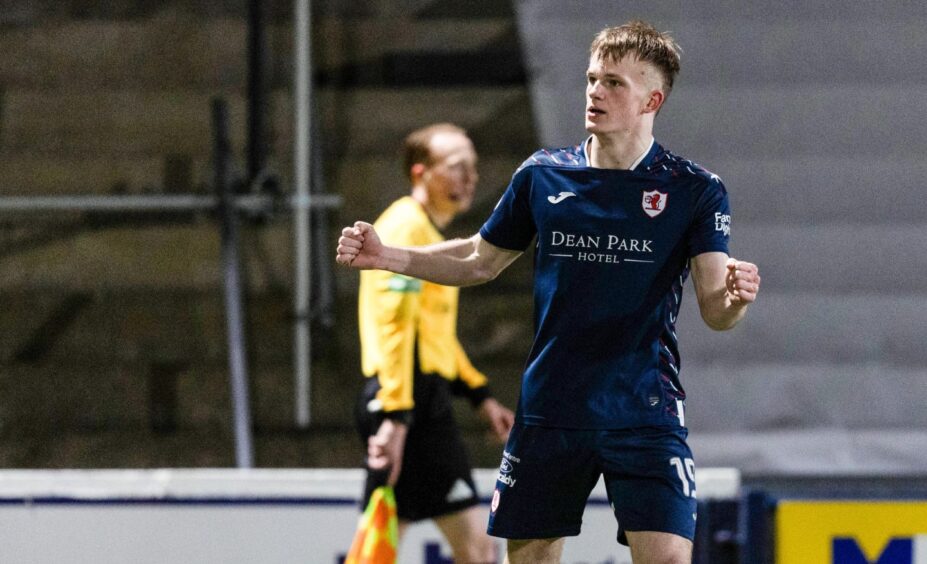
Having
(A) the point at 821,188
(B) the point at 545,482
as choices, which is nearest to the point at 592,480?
(B) the point at 545,482

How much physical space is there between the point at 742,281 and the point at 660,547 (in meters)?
0.56

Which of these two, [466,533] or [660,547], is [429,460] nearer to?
[466,533]

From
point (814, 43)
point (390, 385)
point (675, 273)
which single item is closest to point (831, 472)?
point (814, 43)

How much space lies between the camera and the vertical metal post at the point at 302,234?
5336 millimetres

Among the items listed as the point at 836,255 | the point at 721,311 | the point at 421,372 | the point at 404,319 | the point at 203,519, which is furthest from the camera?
the point at 836,255

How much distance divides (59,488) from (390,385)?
42.1 inches

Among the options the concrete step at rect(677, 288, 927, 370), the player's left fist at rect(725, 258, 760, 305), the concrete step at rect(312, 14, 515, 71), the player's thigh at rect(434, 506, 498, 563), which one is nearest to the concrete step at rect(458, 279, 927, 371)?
the concrete step at rect(677, 288, 927, 370)

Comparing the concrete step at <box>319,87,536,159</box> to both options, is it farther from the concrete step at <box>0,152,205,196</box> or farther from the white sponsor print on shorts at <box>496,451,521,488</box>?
the white sponsor print on shorts at <box>496,451,521,488</box>

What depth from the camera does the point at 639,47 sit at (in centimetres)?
282

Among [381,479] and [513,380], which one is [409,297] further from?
[513,380]

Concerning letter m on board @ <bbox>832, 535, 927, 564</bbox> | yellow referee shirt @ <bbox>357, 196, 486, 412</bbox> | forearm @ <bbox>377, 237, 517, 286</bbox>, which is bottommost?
letter m on board @ <bbox>832, 535, 927, 564</bbox>

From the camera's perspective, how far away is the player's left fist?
256 cm

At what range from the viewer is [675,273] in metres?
2.84

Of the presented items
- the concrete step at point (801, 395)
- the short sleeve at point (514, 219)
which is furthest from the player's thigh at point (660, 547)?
the concrete step at point (801, 395)
